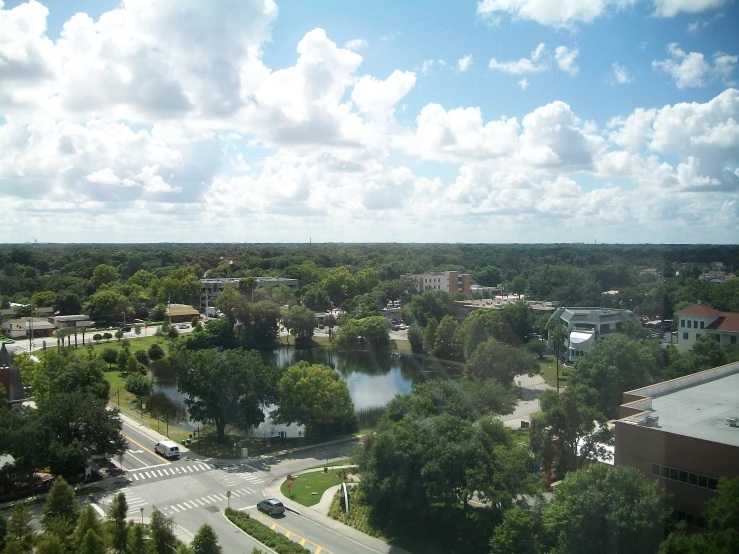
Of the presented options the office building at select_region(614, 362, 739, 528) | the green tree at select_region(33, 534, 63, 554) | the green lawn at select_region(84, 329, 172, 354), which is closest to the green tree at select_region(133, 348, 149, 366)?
the green lawn at select_region(84, 329, 172, 354)

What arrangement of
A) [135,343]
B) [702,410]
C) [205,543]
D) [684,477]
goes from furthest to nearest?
1. [135,343]
2. [702,410]
3. [684,477]
4. [205,543]

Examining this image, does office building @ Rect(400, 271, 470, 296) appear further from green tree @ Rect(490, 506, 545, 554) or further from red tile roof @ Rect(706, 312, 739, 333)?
green tree @ Rect(490, 506, 545, 554)

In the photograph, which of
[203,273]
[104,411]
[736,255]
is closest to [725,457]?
[104,411]

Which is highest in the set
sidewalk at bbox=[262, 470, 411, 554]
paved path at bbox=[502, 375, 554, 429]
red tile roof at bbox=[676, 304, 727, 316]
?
red tile roof at bbox=[676, 304, 727, 316]

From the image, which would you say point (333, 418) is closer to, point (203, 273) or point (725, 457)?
point (725, 457)

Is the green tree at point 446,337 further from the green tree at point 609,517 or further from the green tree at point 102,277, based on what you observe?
the green tree at point 102,277

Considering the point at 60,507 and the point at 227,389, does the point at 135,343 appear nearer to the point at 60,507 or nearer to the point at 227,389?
the point at 227,389

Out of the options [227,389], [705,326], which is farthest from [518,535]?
[705,326]
